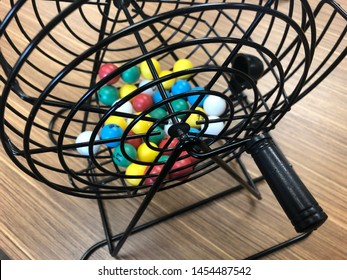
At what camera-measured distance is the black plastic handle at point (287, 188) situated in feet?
1.12

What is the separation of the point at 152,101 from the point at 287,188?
44cm

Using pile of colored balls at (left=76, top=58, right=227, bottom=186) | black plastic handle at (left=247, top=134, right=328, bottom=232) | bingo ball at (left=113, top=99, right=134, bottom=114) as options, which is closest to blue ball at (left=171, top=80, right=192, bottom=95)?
pile of colored balls at (left=76, top=58, right=227, bottom=186)

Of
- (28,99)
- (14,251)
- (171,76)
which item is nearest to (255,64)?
(171,76)

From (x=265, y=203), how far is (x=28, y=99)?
494 mm

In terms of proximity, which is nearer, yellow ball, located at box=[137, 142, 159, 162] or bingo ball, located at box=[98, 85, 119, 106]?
yellow ball, located at box=[137, 142, 159, 162]

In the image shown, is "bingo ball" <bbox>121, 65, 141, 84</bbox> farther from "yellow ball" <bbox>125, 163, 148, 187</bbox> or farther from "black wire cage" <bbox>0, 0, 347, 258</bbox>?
"yellow ball" <bbox>125, 163, 148, 187</bbox>

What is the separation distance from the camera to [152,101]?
0.74 metres

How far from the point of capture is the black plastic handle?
1.12 ft

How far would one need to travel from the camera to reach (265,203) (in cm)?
68

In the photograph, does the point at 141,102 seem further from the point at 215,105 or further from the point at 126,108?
the point at 215,105

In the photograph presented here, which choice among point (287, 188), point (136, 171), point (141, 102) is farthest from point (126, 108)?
point (287, 188)

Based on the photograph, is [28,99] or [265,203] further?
[265,203]

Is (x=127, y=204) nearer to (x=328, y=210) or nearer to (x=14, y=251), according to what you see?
(x=14, y=251)

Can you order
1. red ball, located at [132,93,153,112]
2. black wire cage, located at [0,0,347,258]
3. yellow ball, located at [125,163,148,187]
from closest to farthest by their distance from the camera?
black wire cage, located at [0,0,347,258]
yellow ball, located at [125,163,148,187]
red ball, located at [132,93,153,112]
